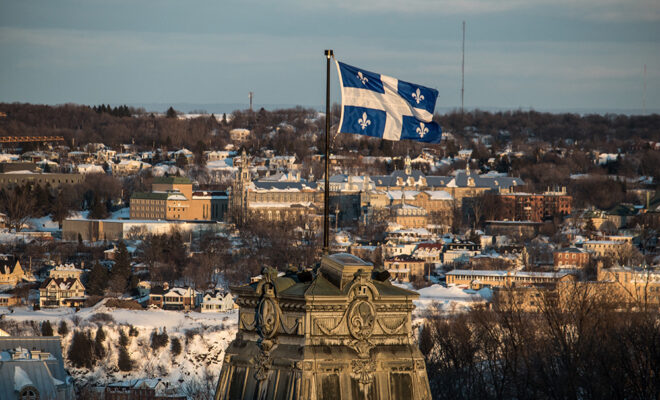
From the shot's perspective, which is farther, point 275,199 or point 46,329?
point 275,199

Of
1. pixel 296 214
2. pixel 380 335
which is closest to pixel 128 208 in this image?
pixel 296 214

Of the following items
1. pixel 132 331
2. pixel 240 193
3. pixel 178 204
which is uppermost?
pixel 240 193

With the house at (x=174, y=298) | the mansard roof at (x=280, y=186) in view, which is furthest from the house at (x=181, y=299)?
the mansard roof at (x=280, y=186)

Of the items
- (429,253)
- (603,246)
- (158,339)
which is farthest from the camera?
(603,246)

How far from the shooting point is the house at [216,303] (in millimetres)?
75812

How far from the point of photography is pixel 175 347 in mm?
62844

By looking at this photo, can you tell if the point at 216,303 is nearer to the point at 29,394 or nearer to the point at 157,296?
the point at 157,296

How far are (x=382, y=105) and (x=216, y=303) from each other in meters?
64.3

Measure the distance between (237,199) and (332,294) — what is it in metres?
127

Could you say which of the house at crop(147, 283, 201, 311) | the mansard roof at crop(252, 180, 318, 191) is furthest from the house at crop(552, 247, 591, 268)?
the mansard roof at crop(252, 180, 318, 191)

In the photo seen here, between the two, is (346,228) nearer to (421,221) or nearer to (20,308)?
(421,221)

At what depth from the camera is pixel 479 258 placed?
102 m

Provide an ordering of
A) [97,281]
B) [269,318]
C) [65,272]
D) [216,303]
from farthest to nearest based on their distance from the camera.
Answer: [65,272] → [97,281] → [216,303] → [269,318]

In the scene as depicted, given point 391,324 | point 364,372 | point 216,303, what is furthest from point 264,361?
point 216,303
